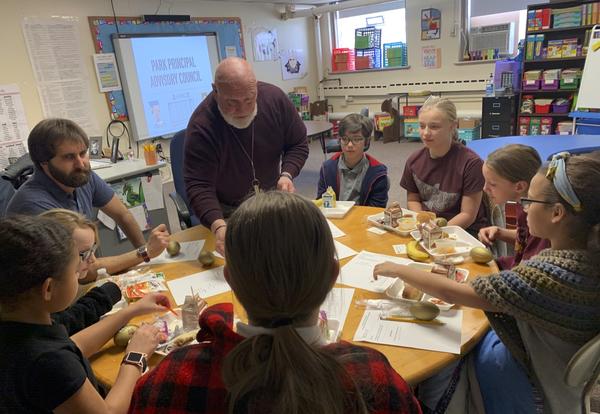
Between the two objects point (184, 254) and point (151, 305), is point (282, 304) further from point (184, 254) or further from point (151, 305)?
point (184, 254)

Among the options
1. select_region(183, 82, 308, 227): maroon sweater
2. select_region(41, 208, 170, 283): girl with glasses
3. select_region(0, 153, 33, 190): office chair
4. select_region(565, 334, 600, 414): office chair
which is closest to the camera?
select_region(565, 334, 600, 414): office chair

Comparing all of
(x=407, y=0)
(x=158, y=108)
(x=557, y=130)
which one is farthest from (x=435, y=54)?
(x=158, y=108)

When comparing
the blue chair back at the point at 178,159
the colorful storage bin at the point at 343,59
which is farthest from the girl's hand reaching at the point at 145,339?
the colorful storage bin at the point at 343,59

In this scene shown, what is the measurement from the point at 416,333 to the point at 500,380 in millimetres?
279

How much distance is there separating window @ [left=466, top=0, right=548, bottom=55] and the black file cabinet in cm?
99

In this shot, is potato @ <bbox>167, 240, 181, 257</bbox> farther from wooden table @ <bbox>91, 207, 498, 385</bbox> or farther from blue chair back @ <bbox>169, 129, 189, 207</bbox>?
blue chair back @ <bbox>169, 129, 189, 207</bbox>

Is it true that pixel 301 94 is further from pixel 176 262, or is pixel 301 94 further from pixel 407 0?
pixel 176 262

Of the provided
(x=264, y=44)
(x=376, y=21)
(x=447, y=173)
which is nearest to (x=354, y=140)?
(x=447, y=173)

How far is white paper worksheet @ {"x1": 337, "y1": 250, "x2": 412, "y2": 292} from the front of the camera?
1.42m

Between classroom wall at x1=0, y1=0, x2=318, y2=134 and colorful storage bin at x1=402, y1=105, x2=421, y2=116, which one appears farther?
colorful storage bin at x1=402, y1=105, x2=421, y2=116

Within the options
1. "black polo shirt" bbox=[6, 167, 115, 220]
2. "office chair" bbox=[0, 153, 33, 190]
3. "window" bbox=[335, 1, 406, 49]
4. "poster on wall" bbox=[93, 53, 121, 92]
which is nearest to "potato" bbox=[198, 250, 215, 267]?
"black polo shirt" bbox=[6, 167, 115, 220]

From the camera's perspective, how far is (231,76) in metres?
1.80

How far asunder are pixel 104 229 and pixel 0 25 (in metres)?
2.35

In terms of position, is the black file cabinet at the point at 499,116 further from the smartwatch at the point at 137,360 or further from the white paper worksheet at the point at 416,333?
the smartwatch at the point at 137,360
